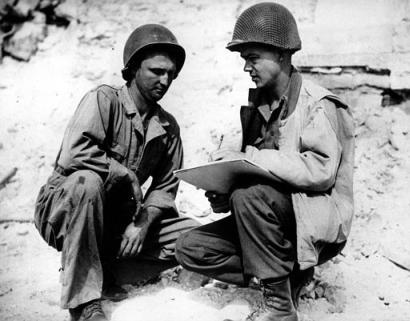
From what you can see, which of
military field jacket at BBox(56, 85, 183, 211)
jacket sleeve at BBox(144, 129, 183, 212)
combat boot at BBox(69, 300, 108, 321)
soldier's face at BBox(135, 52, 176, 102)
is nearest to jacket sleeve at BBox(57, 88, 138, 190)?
military field jacket at BBox(56, 85, 183, 211)

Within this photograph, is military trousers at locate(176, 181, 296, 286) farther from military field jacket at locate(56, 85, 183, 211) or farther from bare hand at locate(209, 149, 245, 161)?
military field jacket at locate(56, 85, 183, 211)

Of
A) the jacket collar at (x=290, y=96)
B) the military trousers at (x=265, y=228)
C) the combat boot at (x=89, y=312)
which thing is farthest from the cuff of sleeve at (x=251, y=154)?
→ the combat boot at (x=89, y=312)

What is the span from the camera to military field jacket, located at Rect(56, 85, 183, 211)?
378 centimetres

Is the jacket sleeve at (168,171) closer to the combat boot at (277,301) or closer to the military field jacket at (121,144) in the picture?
the military field jacket at (121,144)

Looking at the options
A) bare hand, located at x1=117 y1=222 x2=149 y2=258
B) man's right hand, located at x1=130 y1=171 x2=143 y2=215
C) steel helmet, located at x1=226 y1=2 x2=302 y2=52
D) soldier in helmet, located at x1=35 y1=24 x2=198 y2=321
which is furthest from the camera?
bare hand, located at x1=117 y1=222 x2=149 y2=258

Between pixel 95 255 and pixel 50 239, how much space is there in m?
0.36

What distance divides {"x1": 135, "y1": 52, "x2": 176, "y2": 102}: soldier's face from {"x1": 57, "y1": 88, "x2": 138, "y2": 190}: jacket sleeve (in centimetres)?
29

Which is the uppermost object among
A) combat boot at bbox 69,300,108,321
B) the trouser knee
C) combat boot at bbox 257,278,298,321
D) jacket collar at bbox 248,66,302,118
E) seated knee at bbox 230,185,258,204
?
jacket collar at bbox 248,66,302,118

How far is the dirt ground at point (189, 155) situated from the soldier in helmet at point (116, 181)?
37cm

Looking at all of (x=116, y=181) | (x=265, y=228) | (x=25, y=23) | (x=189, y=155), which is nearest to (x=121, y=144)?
(x=116, y=181)

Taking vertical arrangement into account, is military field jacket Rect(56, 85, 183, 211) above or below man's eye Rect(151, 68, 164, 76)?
below

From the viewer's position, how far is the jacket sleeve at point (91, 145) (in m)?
3.75

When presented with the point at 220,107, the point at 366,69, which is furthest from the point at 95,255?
the point at 366,69

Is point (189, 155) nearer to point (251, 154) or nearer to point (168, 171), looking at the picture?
point (168, 171)
